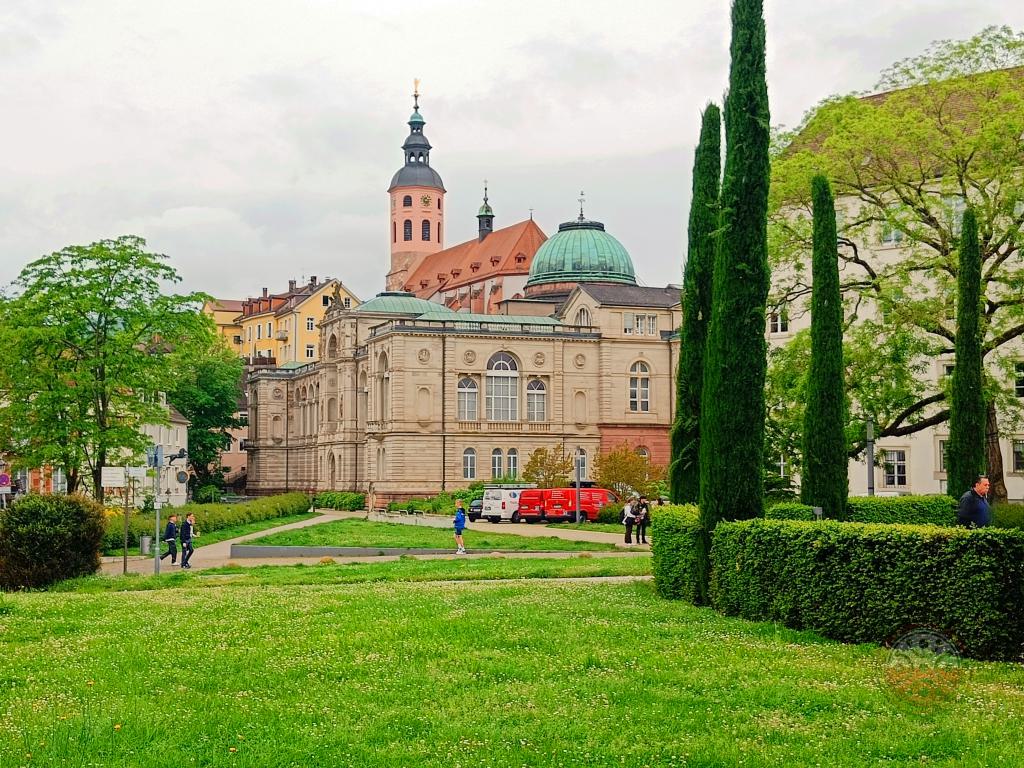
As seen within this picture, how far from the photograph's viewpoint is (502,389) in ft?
272

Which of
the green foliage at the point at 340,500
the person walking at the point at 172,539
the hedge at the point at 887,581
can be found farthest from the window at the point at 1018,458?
the green foliage at the point at 340,500

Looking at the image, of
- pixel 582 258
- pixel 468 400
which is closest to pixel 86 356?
pixel 468 400

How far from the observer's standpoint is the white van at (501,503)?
2480 inches

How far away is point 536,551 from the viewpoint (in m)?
38.5

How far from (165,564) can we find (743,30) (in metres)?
23.5

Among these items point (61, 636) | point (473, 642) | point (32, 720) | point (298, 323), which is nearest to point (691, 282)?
point (473, 642)

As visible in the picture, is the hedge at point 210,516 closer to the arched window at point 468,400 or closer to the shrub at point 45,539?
the shrub at point 45,539

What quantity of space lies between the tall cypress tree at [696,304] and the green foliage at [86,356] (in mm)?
23934

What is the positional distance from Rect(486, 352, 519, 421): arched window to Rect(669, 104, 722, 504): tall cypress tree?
2345 inches

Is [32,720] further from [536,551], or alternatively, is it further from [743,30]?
[536,551]

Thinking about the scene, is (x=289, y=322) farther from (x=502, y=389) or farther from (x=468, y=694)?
(x=468, y=694)

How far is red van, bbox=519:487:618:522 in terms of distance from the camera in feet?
196

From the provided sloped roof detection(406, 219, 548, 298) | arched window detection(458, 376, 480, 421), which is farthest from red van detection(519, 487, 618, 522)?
sloped roof detection(406, 219, 548, 298)

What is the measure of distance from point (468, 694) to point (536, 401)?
7179cm
